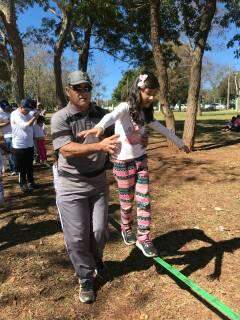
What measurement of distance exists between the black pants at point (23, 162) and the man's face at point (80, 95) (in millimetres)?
4971

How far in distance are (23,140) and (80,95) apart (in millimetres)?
4957

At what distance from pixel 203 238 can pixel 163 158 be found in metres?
6.50

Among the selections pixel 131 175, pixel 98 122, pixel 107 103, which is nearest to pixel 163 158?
pixel 131 175

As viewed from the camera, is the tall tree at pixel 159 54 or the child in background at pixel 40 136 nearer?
Result: the child in background at pixel 40 136

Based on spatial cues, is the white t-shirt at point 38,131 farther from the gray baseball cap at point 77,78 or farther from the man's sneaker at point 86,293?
the gray baseball cap at point 77,78

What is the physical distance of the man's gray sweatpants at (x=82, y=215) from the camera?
373 cm

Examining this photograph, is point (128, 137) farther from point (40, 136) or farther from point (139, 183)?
point (40, 136)

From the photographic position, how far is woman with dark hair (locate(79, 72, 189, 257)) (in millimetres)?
4207

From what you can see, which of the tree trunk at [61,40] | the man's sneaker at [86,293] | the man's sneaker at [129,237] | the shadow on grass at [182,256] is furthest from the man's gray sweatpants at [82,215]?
the tree trunk at [61,40]

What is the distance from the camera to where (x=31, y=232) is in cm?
591

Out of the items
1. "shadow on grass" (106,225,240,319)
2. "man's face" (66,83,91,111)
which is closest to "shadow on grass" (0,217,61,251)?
"shadow on grass" (106,225,240,319)

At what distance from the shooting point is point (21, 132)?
827cm

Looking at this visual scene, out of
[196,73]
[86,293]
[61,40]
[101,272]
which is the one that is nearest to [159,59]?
[196,73]

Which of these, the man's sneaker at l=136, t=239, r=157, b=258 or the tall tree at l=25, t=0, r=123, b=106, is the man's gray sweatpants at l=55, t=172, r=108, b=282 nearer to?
the man's sneaker at l=136, t=239, r=157, b=258
